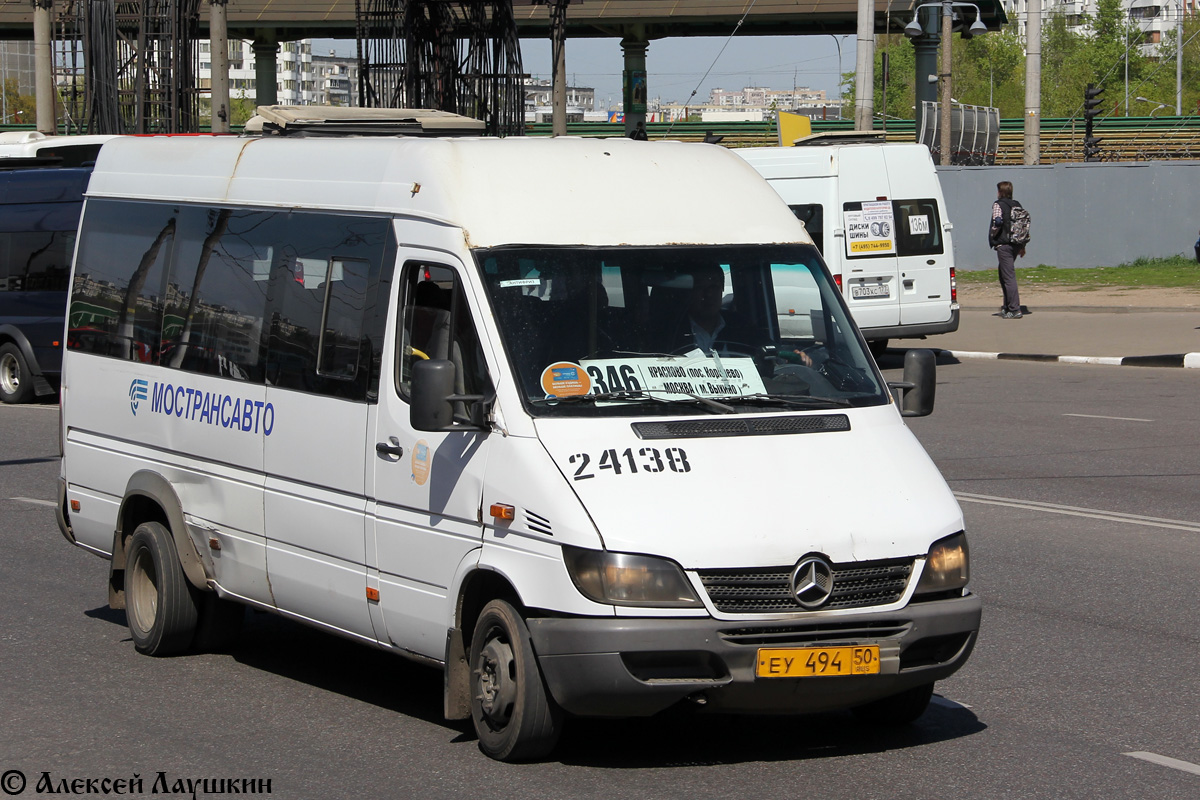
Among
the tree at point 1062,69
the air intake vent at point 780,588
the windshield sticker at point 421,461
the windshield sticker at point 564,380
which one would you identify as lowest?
the air intake vent at point 780,588

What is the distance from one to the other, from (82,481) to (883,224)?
14.5 metres

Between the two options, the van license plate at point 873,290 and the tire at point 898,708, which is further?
the van license plate at point 873,290

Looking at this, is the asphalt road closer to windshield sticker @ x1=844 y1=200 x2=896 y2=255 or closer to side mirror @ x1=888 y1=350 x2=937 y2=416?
side mirror @ x1=888 y1=350 x2=937 y2=416

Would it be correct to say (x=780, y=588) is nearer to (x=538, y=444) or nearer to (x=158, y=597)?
(x=538, y=444)

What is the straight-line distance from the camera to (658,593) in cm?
545

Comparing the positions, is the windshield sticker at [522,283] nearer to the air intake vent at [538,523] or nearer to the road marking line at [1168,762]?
the air intake vent at [538,523]

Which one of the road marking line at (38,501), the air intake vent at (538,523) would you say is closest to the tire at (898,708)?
the air intake vent at (538,523)

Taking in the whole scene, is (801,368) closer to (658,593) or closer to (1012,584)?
(658,593)

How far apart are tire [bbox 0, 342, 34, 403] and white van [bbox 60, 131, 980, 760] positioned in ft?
42.9

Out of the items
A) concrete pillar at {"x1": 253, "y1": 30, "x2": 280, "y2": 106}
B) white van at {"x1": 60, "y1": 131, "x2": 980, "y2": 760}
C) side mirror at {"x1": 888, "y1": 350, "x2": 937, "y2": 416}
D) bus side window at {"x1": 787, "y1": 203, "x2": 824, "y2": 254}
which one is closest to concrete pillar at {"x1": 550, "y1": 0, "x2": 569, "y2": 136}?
bus side window at {"x1": 787, "y1": 203, "x2": 824, "y2": 254}

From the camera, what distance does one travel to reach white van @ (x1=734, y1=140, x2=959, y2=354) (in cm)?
2102

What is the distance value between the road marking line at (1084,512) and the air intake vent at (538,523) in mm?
6330

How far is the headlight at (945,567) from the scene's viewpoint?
579 centimetres

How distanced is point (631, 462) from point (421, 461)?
96 centimetres
